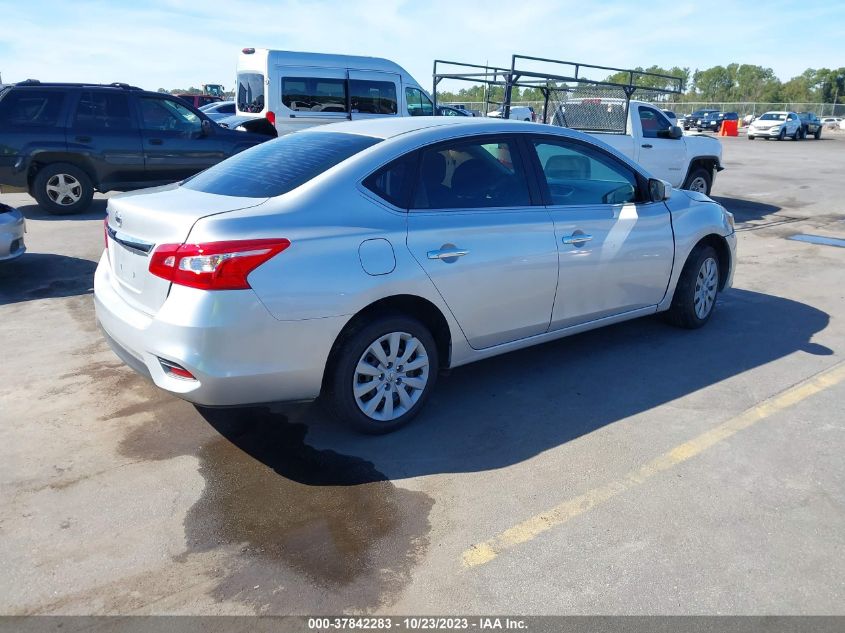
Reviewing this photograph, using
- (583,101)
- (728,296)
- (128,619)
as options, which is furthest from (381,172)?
(583,101)

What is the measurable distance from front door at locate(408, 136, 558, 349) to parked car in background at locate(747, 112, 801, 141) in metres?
39.2

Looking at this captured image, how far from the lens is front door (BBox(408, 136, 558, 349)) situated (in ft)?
12.6

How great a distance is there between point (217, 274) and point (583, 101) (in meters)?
9.71

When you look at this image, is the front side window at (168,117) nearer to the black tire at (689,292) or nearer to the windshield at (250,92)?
the windshield at (250,92)

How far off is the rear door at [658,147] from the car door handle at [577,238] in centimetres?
724

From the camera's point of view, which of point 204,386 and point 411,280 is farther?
point 411,280

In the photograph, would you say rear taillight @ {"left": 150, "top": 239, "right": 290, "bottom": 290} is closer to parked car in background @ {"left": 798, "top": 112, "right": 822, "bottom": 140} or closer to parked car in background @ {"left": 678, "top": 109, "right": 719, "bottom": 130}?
parked car in background @ {"left": 798, "top": 112, "right": 822, "bottom": 140}

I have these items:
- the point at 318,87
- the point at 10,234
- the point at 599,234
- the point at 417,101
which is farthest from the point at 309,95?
the point at 599,234

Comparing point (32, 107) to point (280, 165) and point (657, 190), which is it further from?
point (657, 190)

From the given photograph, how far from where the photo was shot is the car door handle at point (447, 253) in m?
3.77

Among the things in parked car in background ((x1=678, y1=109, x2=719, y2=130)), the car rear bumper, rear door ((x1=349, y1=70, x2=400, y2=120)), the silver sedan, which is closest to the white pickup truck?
rear door ((x1=349, y1=70, x2=400, y2=120))

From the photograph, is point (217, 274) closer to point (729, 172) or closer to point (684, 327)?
point (684, 327)

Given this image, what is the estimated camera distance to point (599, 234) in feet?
15.2

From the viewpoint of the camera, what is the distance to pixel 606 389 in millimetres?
4555
